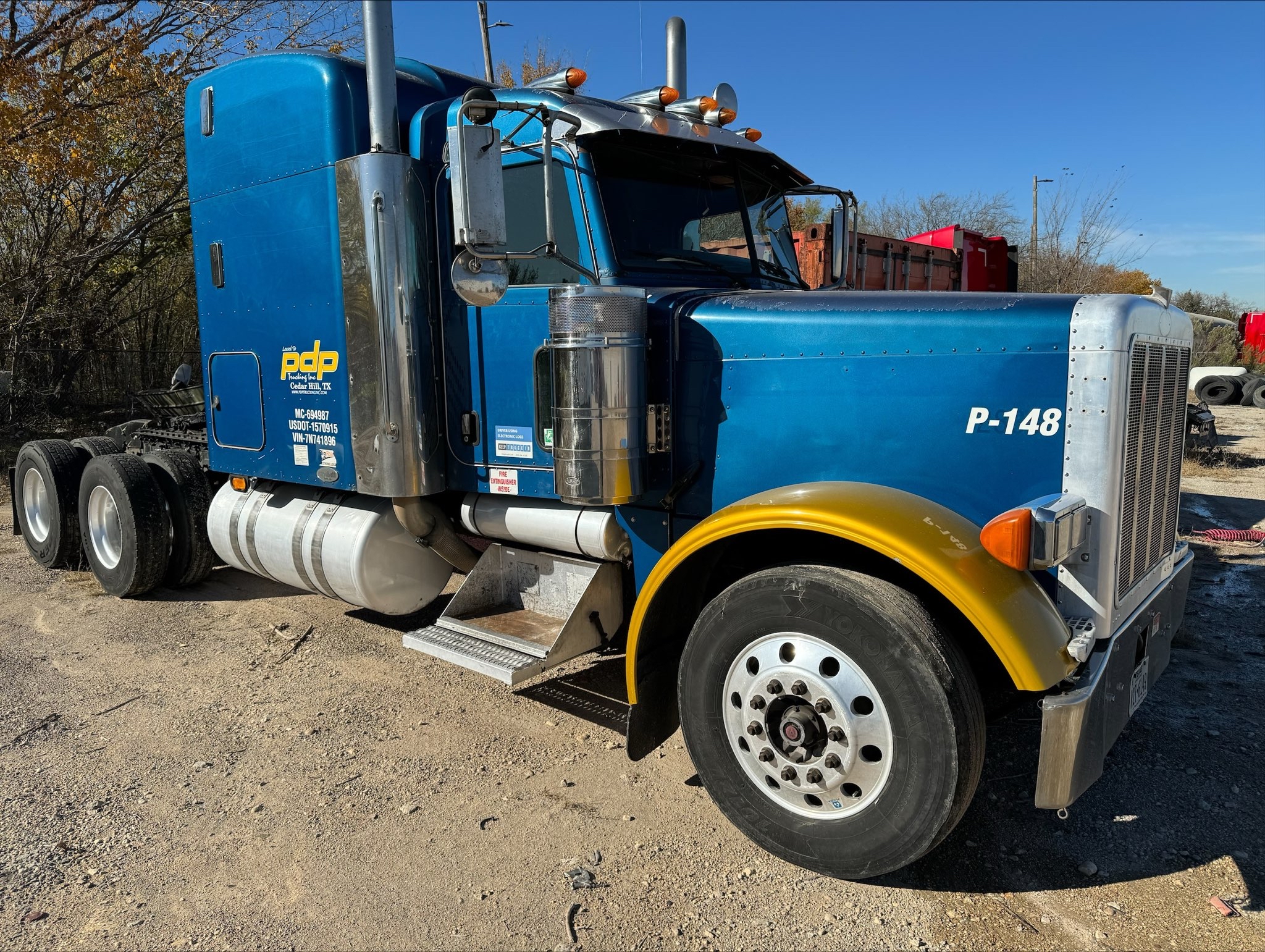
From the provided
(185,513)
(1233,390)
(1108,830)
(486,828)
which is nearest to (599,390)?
(486,828)

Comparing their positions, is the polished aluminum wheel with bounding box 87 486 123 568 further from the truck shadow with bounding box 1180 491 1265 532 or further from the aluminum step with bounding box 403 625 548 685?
the truck shadow with bounding box 1180 491 1265 532

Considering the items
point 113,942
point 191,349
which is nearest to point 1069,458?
point 113,942

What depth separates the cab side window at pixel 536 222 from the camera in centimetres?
373

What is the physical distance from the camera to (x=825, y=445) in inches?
123

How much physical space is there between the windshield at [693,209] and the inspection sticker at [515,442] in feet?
2.88

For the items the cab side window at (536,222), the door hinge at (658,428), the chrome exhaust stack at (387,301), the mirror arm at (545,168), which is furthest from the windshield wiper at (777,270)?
the chrome exhaust stack at (387,301)

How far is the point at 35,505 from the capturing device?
7.06 m

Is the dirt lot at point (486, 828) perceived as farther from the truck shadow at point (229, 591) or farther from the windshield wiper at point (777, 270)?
the windshield wiper at point (777, 270)

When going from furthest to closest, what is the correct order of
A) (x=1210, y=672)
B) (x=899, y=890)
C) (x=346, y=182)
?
1. (x=1210, y=672)
2. (x=346, y=182)
3. (x=899, y=890)

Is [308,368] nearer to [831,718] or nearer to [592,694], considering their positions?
[592,694]

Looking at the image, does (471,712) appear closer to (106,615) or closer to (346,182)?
(346,182)

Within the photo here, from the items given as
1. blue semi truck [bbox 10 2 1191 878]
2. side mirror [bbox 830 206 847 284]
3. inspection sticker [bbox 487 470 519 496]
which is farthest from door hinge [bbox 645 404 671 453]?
side mirror [bbox 830 206 847 284]

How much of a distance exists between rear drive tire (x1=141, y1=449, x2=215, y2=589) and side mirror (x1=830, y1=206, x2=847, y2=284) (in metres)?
4.40

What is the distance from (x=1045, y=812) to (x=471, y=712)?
2480 mm
